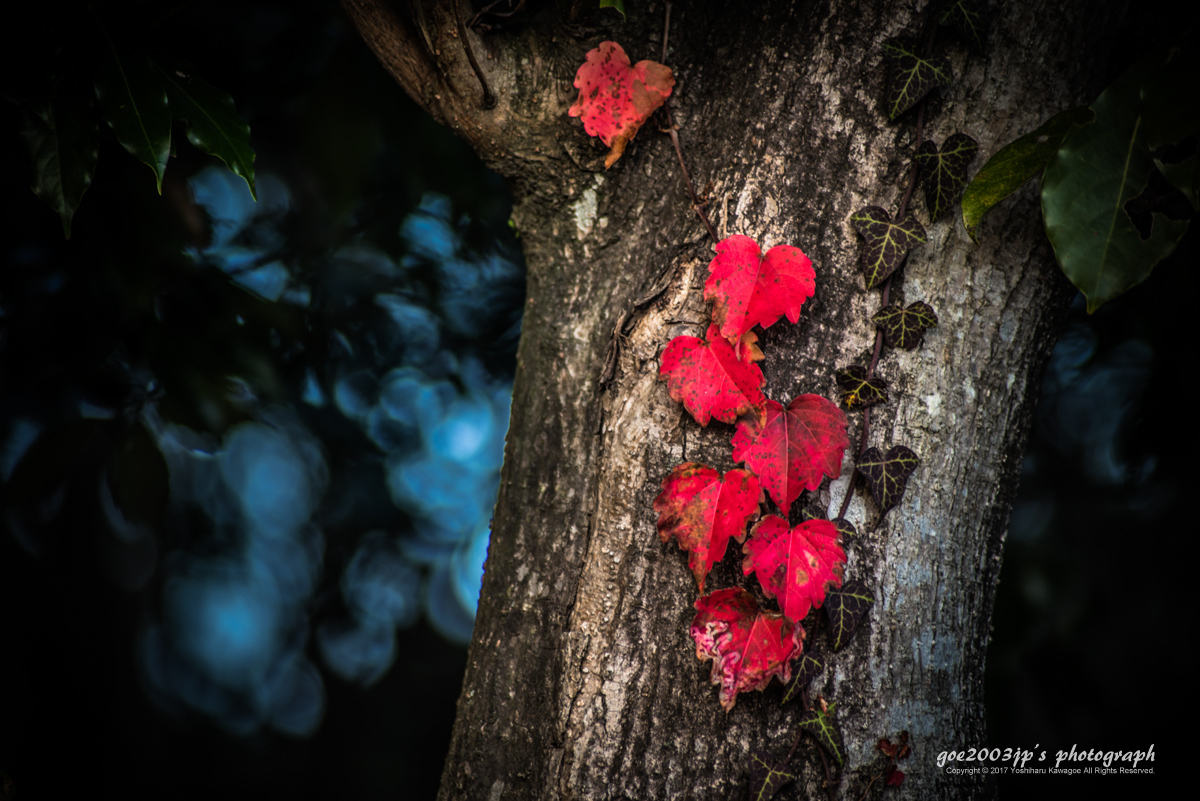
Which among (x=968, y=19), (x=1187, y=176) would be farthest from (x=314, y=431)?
(x=1187, y=176)

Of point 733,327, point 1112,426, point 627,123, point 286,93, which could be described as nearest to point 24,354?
point 286,93

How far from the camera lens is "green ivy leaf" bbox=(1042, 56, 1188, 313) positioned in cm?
58

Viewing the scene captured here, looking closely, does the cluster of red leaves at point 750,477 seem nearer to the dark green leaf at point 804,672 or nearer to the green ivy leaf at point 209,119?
the dark green leaf at point 804,672

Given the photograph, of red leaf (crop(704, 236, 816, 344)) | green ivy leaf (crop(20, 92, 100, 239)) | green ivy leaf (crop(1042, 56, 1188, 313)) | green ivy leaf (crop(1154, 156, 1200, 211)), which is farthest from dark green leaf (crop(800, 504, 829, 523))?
green ivy leaf (crop(20, 92, 100, 239))

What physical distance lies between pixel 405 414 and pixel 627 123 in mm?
2241

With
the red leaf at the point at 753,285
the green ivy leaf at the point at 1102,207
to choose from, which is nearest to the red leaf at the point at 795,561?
the red leaf at the point at 753,285

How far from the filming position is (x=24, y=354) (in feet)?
4.71

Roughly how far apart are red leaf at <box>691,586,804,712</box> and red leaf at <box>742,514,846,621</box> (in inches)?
1.1

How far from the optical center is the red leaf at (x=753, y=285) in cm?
68

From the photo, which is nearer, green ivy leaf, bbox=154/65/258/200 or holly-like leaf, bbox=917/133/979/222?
holly-like leaf, bbox=917/133/979/222

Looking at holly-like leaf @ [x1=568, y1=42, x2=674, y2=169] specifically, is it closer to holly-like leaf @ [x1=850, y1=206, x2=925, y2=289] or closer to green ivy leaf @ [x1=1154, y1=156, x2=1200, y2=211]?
holly-like leaf @ [x1=850, y1=206, x2=925, y2=289]

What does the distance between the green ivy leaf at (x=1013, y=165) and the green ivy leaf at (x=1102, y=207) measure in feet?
0.08

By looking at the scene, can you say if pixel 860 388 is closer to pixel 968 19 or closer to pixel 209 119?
pixel 968 19

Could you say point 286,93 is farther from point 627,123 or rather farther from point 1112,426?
point 1112,426
